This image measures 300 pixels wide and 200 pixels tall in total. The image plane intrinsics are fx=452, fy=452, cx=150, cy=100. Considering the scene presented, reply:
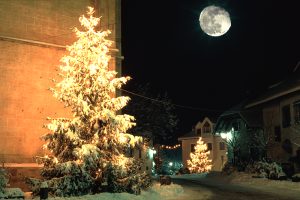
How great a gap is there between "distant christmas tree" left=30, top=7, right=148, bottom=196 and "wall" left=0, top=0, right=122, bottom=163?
2.39 m

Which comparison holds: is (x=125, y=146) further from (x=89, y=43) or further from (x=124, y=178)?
(x=89, y=43)

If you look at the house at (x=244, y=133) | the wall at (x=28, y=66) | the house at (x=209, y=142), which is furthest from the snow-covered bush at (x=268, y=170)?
the house at (x=209, y=142)

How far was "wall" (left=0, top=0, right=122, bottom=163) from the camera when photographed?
2077 centimetres

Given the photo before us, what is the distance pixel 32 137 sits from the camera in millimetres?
21234

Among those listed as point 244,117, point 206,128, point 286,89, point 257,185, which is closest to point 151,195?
point 257,185

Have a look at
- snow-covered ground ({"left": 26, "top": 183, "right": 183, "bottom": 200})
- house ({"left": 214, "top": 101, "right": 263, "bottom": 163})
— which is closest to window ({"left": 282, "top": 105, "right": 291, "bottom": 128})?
house ({"left": 214, "top": 101, "right": 263, "bottom": 163})

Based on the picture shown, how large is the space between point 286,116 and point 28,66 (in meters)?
21.4

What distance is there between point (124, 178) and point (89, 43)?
18.7ft

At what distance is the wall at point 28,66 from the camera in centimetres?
2077

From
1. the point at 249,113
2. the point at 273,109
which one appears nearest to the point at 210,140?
the point at 249,113

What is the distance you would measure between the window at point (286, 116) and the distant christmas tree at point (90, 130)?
1893 centimetres

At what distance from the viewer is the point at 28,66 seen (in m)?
21.4

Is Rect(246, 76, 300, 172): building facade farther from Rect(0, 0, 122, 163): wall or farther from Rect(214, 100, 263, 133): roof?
Rect(0, 0, 122, 163): wall

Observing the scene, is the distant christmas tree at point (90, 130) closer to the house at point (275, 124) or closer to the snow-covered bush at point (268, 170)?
the snow-covered bush at point (268, 170)
